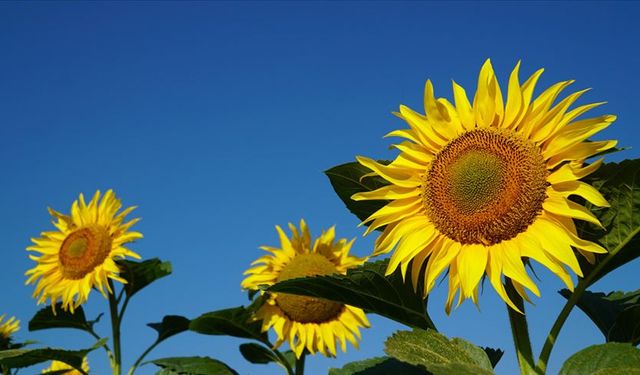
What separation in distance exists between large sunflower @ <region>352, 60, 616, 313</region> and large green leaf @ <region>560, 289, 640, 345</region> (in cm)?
53

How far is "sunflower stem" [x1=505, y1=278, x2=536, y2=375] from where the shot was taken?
2756 mm

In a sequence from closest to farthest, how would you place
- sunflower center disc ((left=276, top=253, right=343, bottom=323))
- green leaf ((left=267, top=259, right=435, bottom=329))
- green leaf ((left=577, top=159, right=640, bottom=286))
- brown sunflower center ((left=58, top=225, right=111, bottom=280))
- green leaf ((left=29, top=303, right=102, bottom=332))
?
green leaf ((left=577, top=159, right=640, bottom=286)) < green leaf ((left=267, top=259, right=435, bottom=329)) < sunflower center disc ((left=276, top=253, right=343, bottom=323)) < brown sunflower center ((left=58, top=225, right=111, bottom=280)) < green leaf ((left=29, top=303, right=102, bottom=332))

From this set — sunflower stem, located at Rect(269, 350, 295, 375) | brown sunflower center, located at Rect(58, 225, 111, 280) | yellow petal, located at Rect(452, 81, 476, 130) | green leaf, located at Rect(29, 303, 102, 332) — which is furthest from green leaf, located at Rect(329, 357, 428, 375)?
green leaf, located at Rect(29, 303, 102, 332)

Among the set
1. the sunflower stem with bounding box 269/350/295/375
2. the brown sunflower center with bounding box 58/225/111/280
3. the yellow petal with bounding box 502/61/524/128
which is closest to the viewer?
the yellow petal with bounding box 502/61/524/128

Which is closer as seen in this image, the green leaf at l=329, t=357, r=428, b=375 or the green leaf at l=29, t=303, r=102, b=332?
the green leaf at l=329, t=357, r=428, b=375

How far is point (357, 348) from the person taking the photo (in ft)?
23.5

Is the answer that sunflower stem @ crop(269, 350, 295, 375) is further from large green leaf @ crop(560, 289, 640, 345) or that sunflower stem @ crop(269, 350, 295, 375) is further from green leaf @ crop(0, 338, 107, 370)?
large green leaf @ crop(560, 289, 640, 345)

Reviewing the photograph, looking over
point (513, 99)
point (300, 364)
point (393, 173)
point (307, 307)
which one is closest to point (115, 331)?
point (300, 364)

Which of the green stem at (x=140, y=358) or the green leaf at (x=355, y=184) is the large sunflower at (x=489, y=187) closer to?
the green leaf at (x=355, y=184)

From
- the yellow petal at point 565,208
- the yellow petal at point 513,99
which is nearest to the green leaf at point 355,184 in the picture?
the yellow petal at point 513,99

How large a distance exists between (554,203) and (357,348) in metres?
4.64

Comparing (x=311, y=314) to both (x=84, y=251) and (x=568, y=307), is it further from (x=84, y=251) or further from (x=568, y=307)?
(x=568, y=307)

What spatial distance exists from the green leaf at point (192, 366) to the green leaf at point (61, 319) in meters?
1.47

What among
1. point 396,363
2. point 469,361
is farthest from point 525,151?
point 396,363
